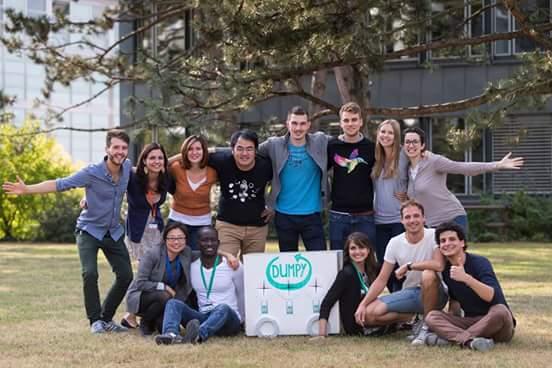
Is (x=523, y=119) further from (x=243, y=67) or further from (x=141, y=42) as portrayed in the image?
(x=243, y=67)

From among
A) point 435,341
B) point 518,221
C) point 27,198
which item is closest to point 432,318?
point 435,341

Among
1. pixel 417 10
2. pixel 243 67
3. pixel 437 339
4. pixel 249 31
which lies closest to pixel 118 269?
pixel 437 339

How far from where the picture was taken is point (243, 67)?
15.3 meters

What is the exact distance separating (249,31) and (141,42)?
18083mm

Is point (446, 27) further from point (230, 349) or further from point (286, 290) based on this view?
point (230, 349)

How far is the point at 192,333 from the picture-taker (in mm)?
8531

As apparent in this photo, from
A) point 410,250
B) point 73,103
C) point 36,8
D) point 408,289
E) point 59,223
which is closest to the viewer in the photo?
point 410,250

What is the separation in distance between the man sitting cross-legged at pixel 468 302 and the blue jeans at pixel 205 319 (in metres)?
1.75

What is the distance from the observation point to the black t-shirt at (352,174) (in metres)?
9.28

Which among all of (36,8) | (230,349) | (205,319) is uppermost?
(36,8)

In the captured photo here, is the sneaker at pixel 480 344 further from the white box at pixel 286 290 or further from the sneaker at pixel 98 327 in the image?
the sneaker at pixel 98 327

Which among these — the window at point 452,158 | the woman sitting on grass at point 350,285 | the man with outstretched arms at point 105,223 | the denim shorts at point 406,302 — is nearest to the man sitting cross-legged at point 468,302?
the denim shorts at point 406,302

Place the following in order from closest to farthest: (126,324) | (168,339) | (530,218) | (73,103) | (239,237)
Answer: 1. (168,339)
2. (239,237)
3. (126,324)
4. (530,218)
5. (73,103)

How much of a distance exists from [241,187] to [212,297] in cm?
107
